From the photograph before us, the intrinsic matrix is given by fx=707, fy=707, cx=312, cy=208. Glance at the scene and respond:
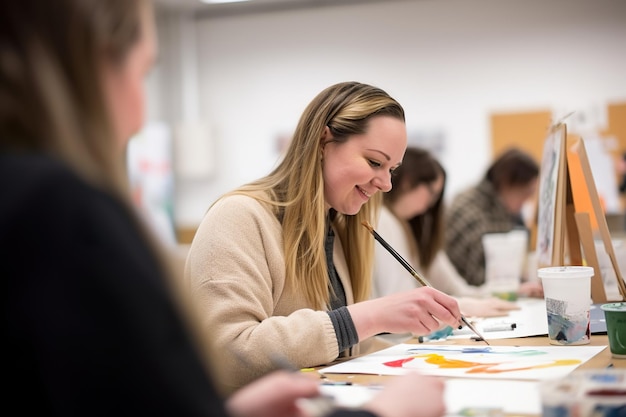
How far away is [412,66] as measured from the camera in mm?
5727

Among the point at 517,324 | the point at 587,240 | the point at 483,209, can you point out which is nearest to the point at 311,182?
the point at 517,324

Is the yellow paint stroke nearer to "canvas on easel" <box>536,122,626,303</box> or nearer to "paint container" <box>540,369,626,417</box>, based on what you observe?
"paint container" <box>540,369,626,417</box>

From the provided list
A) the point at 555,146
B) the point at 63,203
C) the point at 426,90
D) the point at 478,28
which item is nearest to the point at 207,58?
the point at 426,90

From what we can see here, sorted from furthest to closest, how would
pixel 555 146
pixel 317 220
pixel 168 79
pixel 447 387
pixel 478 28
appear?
pixel 168 79 < pixel 478 28 < pixel 555 146 < pixel 317 220 < pixel 447 387

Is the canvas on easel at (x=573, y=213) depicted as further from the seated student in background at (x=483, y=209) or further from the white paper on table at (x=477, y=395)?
the seated student in background at (x=483, y=209)

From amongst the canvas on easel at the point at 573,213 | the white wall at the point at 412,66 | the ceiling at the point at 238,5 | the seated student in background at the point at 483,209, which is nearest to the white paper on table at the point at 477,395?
the canvas on easel at the point at 573,213

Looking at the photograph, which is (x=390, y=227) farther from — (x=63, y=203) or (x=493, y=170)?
(x=63, y=203)

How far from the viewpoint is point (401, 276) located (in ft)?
9.05

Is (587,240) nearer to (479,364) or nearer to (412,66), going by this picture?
(479,364)

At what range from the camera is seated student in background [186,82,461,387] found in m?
1.33

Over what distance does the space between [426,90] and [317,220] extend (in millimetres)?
4323

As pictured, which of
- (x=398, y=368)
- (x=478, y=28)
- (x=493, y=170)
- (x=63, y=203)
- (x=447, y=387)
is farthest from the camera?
(x=478, y=28)

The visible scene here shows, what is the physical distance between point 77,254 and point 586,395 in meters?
0.64

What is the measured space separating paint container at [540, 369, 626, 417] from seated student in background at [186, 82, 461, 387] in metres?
0.52
